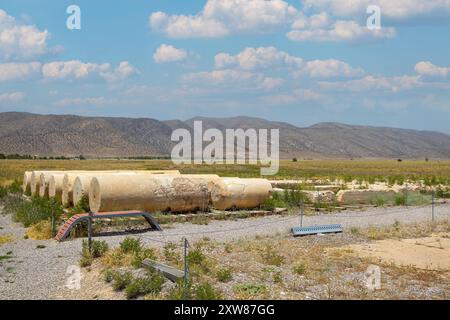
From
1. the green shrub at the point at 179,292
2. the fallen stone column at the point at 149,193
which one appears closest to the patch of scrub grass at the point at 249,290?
the green shrub at the point at 179,292

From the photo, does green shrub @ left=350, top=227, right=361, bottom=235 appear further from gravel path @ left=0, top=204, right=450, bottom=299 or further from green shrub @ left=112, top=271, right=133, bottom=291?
green shrub @ left=112, top=271, right=133, bottom=291

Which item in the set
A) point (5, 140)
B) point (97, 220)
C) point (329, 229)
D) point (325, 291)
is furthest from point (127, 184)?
point (5, 140)

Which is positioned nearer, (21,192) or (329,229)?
(329,229)

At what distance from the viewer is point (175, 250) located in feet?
39.9

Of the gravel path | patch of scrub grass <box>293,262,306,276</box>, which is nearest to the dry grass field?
the gravel path

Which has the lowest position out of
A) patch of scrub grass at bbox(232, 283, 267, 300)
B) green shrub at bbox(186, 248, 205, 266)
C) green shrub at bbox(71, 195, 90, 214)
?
patch of scrub grass at bbox(232, 283, 267, 300)

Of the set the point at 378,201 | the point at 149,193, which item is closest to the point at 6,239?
the point at 149,193

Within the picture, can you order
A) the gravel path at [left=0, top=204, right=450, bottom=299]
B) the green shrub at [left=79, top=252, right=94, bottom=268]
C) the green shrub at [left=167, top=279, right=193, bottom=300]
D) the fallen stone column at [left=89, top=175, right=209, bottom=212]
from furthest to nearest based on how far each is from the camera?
the fallen stone column at [left=89, top=175, right=209, bottom=212] → the green shrub at [left=79, top=252, right=94, bottom=268] → the gravel path at [left=0, top=204, right=450, bottom=299] → the green shrub at [left=167, top=279, right=193, bottom=300]

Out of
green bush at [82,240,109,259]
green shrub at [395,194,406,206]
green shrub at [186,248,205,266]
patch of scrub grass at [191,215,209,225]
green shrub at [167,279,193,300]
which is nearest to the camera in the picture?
green shrub at [167,279,193,300]

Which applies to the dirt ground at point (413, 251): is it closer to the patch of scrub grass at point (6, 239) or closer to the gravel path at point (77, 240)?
the gravel path at point (77, 240)

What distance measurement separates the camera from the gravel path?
9.54 m
